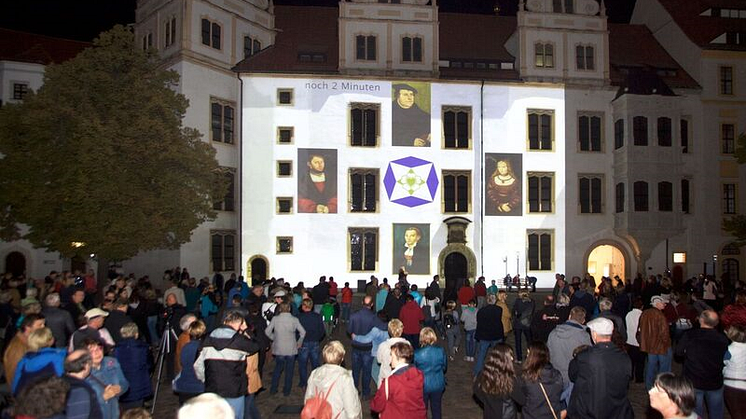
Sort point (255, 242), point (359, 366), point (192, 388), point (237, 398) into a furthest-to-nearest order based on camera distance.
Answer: point (255, 242)
point (359, 366)
point (192, 388)
point (237, 398)

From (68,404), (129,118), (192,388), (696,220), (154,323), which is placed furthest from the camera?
(696,220)

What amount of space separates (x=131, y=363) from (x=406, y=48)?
3054cm

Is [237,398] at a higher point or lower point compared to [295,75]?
lower

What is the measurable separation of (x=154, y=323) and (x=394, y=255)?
68.8ft

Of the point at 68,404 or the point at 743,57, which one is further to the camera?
the point at 743,57

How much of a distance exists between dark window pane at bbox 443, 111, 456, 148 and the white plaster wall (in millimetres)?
492

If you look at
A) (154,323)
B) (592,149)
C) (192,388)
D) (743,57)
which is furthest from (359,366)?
(743,57)

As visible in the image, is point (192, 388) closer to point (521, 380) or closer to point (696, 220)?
point (521, 380)

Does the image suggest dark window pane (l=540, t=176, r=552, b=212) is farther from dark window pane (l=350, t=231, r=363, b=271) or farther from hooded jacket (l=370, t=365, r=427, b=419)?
hooded jacket (l=370, t=365, r=427, b=419)

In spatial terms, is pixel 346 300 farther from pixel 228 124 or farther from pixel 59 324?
pixel 228 124

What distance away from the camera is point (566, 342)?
30.9 feet

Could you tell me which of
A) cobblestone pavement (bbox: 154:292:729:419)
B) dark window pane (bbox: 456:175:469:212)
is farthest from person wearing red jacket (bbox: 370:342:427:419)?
dark window pane (bbox: 456:175:469:212)

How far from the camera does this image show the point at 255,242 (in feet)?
115

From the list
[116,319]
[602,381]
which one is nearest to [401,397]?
[602,381]
